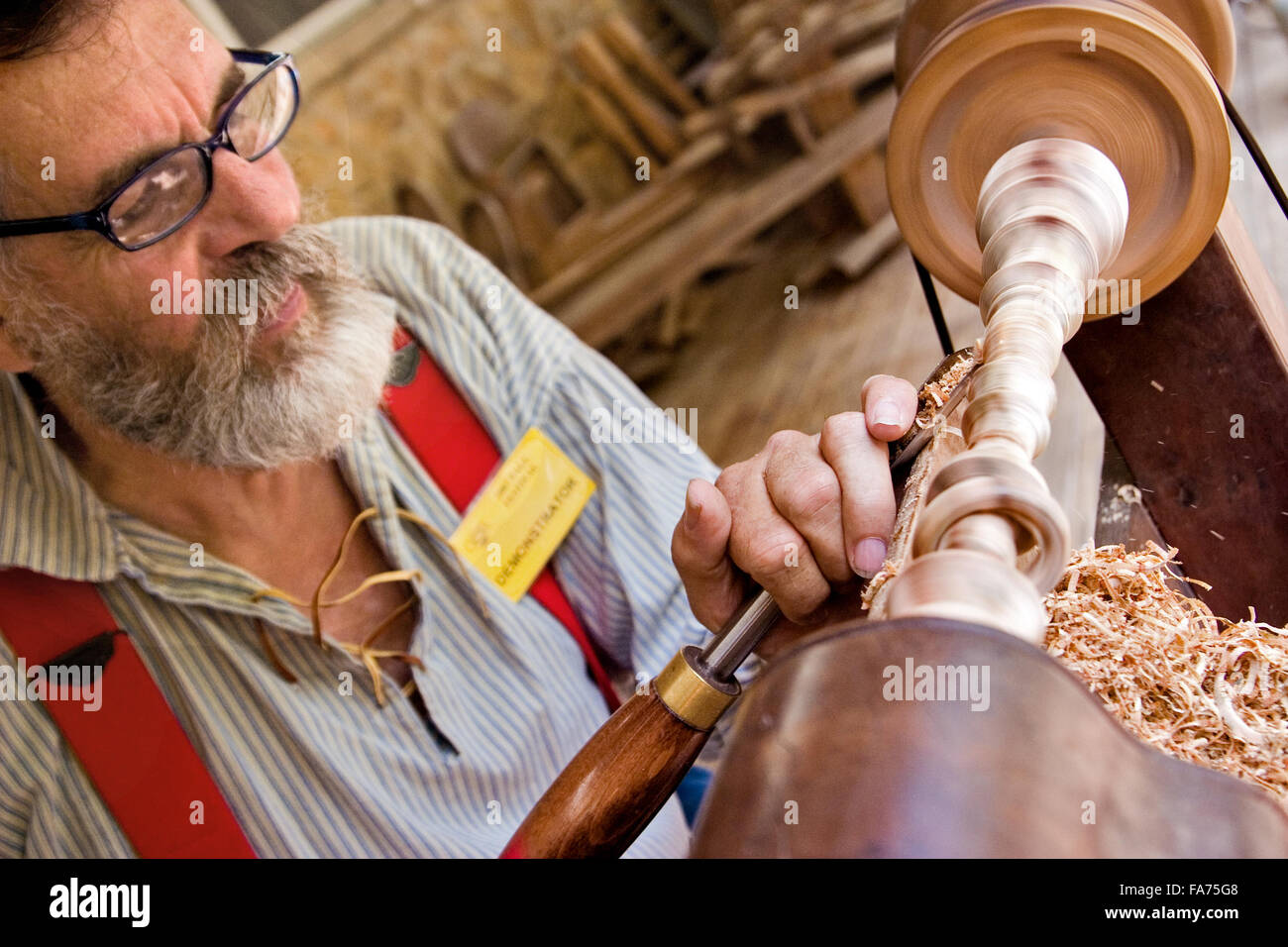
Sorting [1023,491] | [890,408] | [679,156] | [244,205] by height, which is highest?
[679,156]

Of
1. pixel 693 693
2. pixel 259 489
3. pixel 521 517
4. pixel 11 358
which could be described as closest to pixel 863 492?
pixel 693 693

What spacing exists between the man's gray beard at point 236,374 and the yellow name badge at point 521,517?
0.19 meters

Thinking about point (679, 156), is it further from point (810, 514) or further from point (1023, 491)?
point (1023, 491)

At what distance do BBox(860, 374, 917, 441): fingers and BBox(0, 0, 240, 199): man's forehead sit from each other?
69cm

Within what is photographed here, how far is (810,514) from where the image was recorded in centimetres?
64

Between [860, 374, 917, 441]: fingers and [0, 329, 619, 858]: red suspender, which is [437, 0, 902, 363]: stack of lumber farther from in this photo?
[860, 374, 917, 441]: fingers

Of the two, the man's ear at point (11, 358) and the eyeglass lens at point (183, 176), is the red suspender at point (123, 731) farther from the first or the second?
the eyeglass lens at point (183, 176)

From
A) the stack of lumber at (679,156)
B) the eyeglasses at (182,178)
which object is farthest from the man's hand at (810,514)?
the stack of lumber at (679,156)

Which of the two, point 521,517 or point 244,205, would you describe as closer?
point 244,205

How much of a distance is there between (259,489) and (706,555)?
0.63 m

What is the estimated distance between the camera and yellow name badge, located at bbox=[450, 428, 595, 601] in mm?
1164

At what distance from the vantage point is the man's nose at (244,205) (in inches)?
37.8

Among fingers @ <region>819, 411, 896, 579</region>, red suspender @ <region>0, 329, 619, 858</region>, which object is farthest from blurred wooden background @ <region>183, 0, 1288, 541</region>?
fingers @ <region>819, 411, 896, 579</region>
